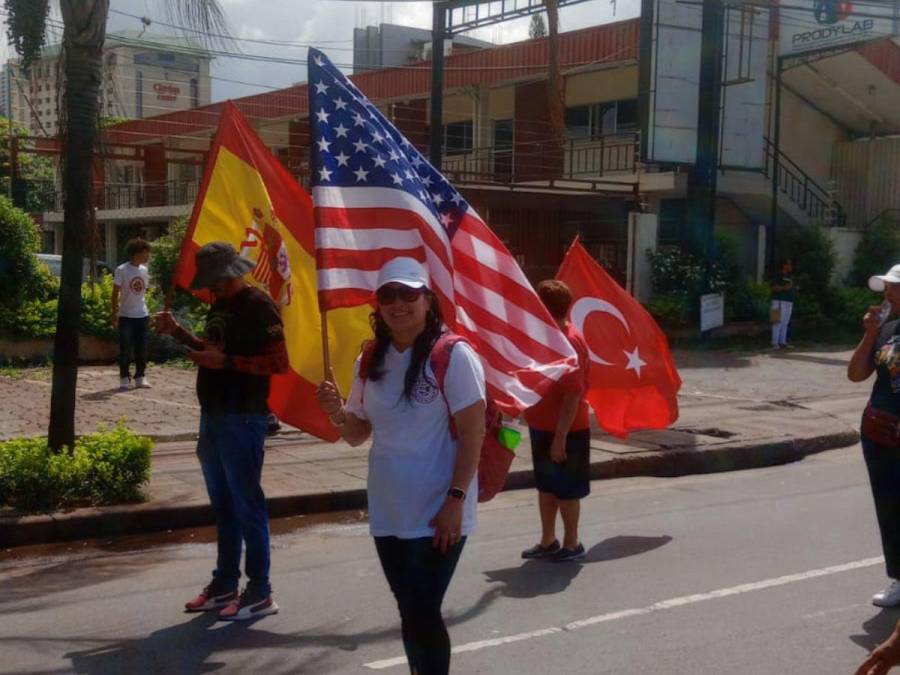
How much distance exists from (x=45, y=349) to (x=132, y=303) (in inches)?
124

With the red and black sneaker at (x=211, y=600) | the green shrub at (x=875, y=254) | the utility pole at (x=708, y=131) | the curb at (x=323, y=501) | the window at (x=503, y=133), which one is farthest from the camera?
the window at (x=503, y=133)

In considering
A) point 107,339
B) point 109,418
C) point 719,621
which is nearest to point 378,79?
point 107,339

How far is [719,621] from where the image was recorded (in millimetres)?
5793

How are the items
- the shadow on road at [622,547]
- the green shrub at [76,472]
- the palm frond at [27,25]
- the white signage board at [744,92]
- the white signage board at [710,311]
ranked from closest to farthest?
the shadow on road at [622,547] < the green shrub at [76,472] < the palm frond at [27,25] < the white signage board at [710,311] < the white signage board at [744,92]

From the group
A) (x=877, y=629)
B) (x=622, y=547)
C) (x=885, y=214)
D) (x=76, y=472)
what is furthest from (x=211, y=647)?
(x=885, y=214)

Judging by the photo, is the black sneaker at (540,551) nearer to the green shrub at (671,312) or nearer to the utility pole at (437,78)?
the utility pole at (437,78)

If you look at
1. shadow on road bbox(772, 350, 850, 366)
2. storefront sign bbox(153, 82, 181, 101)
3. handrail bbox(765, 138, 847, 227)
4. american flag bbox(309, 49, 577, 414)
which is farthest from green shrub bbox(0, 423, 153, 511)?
storefront sign bbox(153, 82, 181, 101)

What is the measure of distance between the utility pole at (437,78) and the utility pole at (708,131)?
17.5ft

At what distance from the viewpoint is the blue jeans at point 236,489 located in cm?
556

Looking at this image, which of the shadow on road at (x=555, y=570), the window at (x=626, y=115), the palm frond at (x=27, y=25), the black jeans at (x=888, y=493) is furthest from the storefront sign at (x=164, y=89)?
the black jeans at (x=888, y=493)

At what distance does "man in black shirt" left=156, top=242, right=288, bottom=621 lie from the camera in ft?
18.2

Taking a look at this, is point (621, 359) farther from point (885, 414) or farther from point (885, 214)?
point (885, 214)

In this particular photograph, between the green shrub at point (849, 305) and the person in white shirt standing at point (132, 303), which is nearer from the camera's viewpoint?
the person in white shirt standing at point (132, 303)

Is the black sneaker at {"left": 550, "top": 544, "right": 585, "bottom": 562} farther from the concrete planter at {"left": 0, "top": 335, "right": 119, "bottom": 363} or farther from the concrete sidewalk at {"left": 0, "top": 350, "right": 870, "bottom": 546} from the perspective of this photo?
the concrete planter at {"left": 0, "top": 335, "right": 119, "bottom": 363}
